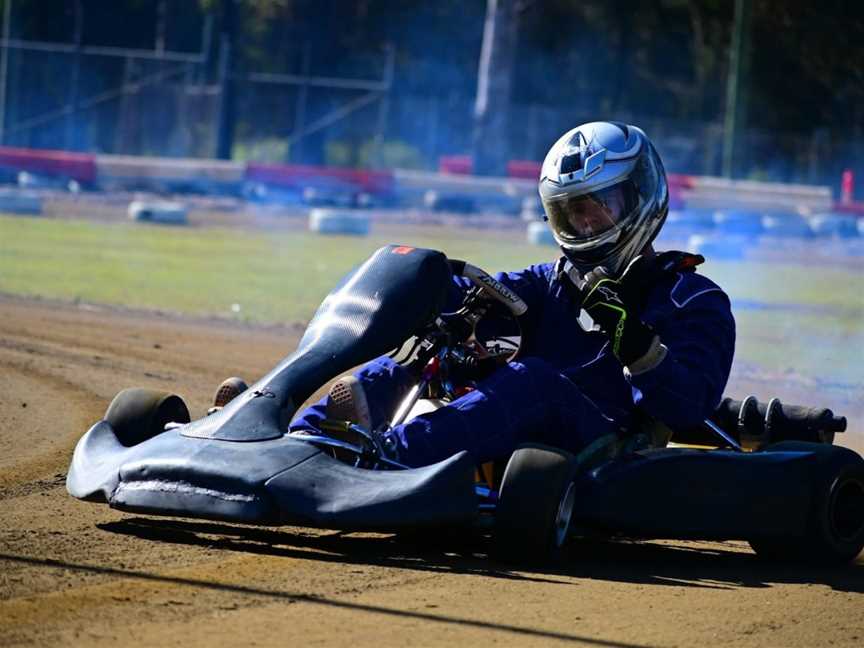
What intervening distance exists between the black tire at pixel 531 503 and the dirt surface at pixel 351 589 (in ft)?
0.25

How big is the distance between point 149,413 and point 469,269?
1095mm

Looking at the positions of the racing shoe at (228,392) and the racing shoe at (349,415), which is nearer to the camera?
the racing shoe at (349,415)

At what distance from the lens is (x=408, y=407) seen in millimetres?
5078

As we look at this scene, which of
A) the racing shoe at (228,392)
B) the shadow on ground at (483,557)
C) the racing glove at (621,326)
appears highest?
the racing glove at (621,326)

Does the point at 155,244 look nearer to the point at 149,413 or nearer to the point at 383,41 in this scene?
the point at 149,413

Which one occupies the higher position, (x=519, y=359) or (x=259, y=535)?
(x=519, y=359)

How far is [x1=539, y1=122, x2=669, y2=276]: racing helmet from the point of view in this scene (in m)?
5.25

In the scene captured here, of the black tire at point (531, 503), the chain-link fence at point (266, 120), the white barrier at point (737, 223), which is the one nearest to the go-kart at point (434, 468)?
the black tire at point (531, 503)

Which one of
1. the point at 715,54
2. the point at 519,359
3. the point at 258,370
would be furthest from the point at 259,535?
the point at 715,54

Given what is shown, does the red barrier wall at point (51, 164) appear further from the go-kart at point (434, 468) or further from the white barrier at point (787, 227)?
the go-kart at point (434, 468)

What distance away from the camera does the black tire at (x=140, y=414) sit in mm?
5109

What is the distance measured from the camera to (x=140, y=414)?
513cm

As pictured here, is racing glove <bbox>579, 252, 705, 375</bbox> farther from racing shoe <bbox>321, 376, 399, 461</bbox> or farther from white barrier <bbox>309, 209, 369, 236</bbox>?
white barrier <bbox>309, 209, 369, 236</bbox>

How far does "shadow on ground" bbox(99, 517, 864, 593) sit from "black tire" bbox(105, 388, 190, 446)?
1.10 feet
